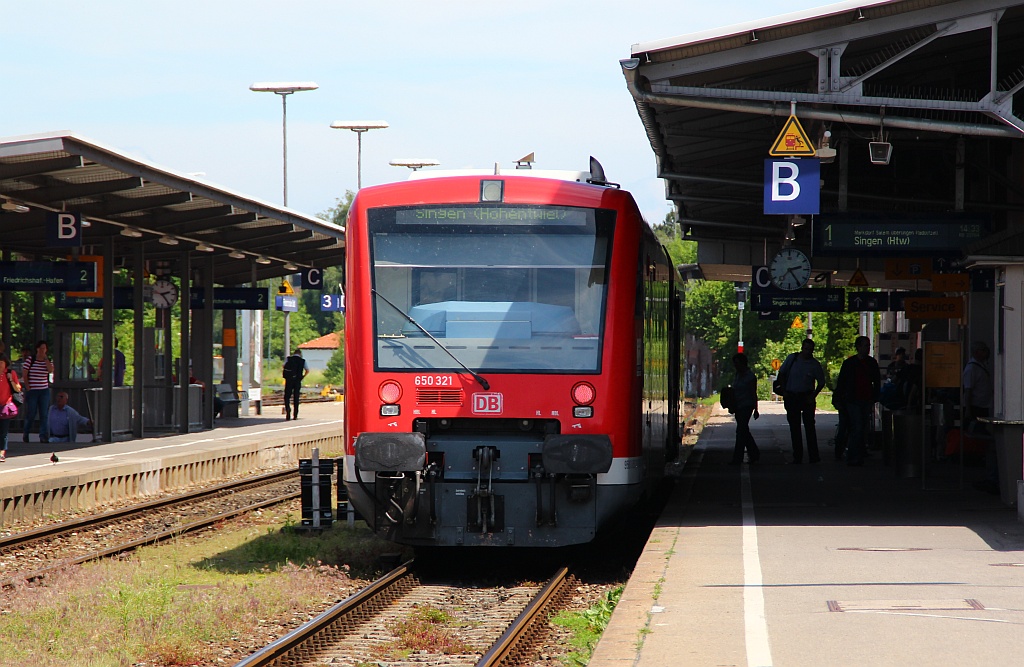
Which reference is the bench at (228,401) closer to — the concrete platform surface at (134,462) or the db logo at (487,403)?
the concrete platform surface at (134,462)

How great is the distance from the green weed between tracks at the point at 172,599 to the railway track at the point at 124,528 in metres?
0.45

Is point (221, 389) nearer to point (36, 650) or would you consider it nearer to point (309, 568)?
point (309, 568)

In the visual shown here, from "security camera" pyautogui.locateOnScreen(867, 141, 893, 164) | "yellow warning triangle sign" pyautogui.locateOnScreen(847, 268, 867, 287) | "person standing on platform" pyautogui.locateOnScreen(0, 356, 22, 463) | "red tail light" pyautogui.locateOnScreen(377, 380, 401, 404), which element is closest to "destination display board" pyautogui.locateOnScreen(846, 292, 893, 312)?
"yellow warning triangle sign" pyautogui.locateOnScreen(847, 268, 867, 287)

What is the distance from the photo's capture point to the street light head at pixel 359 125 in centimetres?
4338

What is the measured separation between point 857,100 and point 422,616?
636 centimetres

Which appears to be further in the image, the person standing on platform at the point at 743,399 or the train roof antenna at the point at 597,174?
the person standing on platform at the point at 743,399

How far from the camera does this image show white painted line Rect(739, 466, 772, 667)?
666cm

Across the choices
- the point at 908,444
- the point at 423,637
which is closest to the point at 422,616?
the point at 423,637

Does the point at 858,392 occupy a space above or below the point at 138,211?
below

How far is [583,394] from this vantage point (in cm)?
1070

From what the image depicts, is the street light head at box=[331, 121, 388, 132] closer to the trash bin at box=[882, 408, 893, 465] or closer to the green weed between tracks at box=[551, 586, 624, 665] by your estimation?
the trash bin at box=[882, 408, 893, 465]

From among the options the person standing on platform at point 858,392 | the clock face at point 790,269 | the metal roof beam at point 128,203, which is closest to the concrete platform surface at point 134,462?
the metal roof beam at point 128,203

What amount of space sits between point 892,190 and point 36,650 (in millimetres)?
15441

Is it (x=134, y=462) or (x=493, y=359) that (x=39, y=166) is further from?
(x=493, y=359)
